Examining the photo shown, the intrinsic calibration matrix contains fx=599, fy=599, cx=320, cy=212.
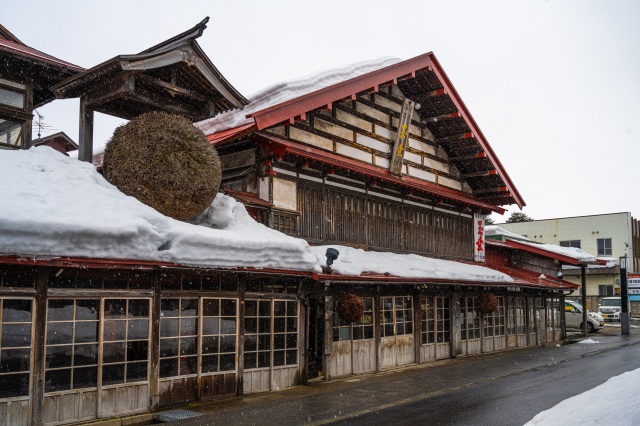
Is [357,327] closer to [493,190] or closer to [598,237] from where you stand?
[493,190]

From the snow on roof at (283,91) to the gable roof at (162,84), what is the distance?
2129 millimetres

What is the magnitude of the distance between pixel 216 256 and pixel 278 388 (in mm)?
3973

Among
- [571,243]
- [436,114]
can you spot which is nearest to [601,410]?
[436,114]

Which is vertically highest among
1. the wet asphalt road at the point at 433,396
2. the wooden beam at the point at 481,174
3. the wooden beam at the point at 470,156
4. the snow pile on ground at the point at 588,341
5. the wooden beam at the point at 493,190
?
the wooden beam at the point at 470,156

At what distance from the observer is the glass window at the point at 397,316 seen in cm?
1741

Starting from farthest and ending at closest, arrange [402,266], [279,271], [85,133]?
[402,266], [85,133], [279,271]

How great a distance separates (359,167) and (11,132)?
8.71 m

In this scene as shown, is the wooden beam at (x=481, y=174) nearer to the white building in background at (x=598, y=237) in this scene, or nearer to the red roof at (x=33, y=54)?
the red roof at (x=33, y=54)

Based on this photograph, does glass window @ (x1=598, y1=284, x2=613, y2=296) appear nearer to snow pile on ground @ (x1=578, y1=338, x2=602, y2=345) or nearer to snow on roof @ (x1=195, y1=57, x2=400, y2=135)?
snow pile on ground @ (x1=578, y1=338, x2=602, y2=345)

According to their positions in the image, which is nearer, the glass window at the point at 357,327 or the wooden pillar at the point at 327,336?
the wooden pillar at the point at 327,336

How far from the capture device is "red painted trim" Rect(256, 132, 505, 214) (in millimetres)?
14398

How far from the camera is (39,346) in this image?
9312 mm

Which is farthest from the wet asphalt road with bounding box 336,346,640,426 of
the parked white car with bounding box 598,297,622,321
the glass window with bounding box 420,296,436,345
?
the parked white car with bounding box 598,297,622,321

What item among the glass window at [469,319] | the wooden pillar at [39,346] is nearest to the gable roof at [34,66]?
the wooden pillar at [39,346]
